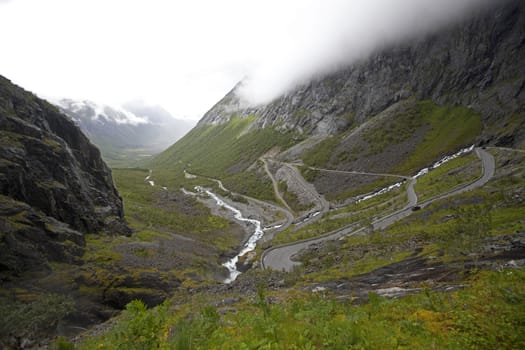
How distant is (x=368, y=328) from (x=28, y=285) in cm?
3491

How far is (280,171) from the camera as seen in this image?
447 feet

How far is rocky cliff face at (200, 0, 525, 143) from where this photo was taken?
110125mm

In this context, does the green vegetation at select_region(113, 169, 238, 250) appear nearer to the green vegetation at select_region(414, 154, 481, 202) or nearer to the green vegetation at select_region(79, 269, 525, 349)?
the green vegetation at select_region(414, 154, 481, 202)

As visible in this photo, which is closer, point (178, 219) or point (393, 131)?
point (178, 219)

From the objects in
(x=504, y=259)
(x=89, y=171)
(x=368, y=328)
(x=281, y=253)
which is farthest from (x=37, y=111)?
(x=504, y=259)

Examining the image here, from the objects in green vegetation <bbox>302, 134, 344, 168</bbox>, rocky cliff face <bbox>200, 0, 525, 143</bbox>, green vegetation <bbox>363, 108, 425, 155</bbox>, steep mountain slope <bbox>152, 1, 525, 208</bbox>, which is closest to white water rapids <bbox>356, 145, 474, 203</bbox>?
steep mountain slope <bbox>152, 1, 525, 208</bbox>

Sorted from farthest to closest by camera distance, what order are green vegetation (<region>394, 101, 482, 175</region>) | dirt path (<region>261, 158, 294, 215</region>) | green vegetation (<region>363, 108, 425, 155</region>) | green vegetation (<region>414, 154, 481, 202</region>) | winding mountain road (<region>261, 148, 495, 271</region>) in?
green vegetation (<region>363, 108, 425, 155</region>), dirt path (<region>261, 158, 294, 215</region>), green vegetation (<region>394, 101, 482, 175</region>), green vegetation (<region>414, 154, 481, 202</region>), winding mountain road (<region>261, 148, 495, 271</region>)

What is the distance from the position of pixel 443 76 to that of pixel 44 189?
16366 centimetres

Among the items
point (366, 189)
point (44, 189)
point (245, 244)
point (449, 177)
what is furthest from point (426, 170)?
point (44, 189)

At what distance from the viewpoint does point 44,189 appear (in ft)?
146

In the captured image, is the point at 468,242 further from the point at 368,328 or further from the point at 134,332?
the point at 134,332

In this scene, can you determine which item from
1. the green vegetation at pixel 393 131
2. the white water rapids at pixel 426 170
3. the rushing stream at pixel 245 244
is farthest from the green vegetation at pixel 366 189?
the rushing stream at pixel 245 244

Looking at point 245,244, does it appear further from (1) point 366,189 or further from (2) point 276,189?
(2) point 276,189

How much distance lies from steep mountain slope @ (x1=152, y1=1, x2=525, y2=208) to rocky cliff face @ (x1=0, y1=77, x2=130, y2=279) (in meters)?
71.1
